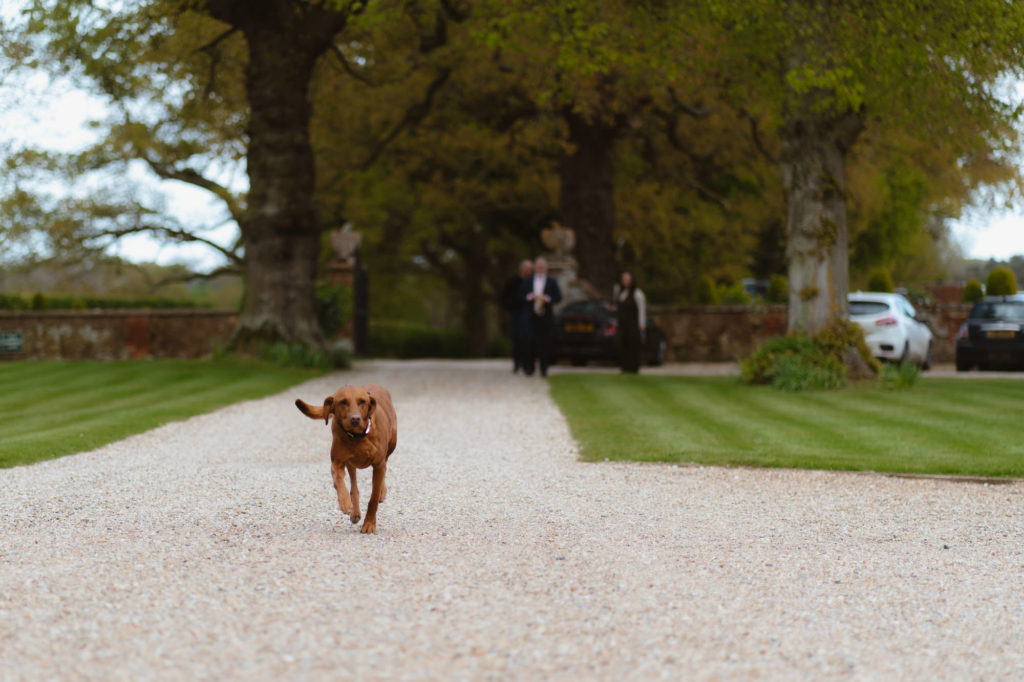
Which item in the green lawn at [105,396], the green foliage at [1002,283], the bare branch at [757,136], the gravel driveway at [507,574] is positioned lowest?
the gravel driveway at [507,574]

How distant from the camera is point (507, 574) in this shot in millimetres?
5348

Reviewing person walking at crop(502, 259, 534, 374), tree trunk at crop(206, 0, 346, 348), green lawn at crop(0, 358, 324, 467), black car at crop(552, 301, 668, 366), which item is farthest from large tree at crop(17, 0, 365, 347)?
black car at crop(552, 301, 668, 366)

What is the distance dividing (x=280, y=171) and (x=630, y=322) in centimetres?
679

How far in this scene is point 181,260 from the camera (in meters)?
41.7

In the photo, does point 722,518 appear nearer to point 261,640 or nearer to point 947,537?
point 947,537

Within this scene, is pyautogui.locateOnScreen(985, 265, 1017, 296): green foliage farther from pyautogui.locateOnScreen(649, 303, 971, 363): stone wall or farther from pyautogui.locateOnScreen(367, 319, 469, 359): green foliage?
pyautogui.locateOnScreen(367, 319, 469, 359): green foliage

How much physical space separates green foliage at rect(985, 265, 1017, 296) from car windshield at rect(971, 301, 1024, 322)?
585cm

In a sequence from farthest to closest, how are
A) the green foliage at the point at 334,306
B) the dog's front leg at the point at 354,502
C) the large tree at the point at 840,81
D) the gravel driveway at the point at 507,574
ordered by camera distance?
the green foliage at the point at 334,306 → the large tree at the point at 840,81 → the dog's front leg at the point at 354,502 → the gravel driveway at the point at 507,574

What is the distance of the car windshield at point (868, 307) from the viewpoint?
873 inches

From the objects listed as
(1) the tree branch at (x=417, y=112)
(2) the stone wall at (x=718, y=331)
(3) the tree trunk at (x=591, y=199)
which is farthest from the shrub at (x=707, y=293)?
(1) the tree branch at (x=417, y=112)

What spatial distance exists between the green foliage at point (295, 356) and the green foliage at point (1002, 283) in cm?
1816

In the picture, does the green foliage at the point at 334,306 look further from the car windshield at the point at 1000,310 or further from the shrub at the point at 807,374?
the car windshield at the point at 1000,310

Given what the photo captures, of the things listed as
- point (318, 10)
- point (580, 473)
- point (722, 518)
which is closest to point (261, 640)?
point (722, 518)

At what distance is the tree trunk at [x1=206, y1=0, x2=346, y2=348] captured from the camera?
19828 mm
